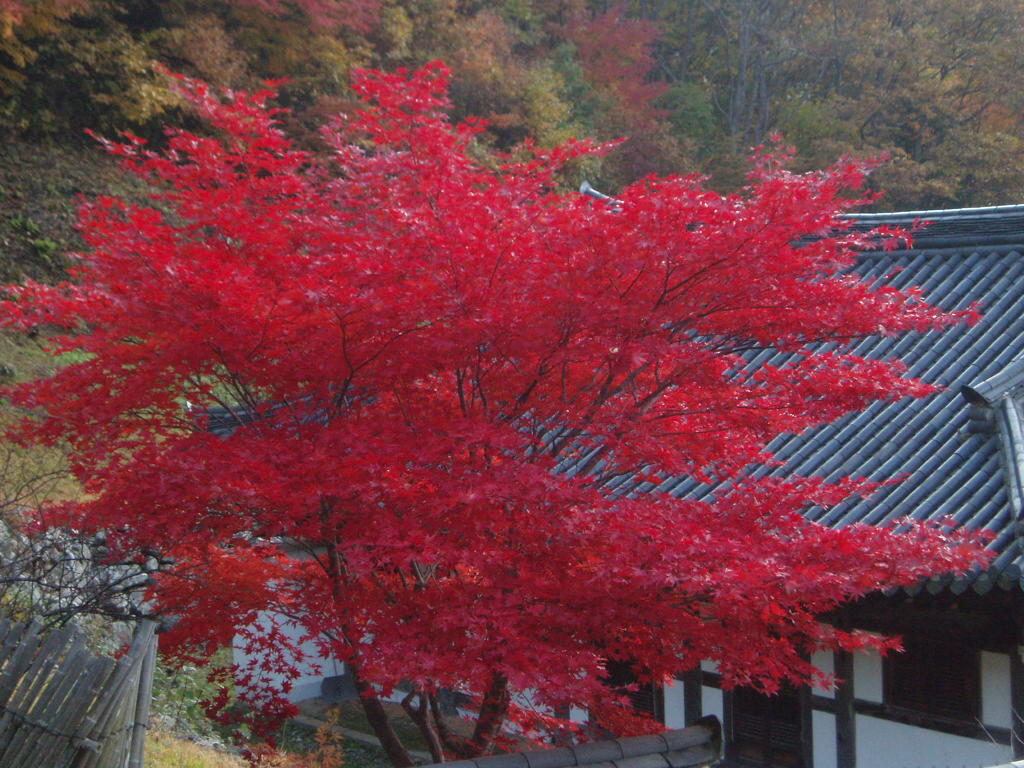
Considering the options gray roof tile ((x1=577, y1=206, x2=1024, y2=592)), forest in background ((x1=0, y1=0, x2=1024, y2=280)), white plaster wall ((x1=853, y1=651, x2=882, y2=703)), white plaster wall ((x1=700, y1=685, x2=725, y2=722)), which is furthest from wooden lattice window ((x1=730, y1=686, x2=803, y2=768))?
forest in background ((x1=0, y1=0, x2=1024, y2=280))

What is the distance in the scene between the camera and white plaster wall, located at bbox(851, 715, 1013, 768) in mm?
7633

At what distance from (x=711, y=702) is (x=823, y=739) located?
122 cm

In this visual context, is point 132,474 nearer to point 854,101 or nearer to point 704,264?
point 704,264

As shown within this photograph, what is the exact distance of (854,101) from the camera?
28.9 meters

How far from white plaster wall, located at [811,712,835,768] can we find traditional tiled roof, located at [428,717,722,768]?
291cm

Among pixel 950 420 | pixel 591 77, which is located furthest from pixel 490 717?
pixel 591 77

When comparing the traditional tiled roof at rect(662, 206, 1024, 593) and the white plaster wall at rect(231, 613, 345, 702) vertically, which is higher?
the traditional tiled roof at rect(662, 206, 1024, 593)

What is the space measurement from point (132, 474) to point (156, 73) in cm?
1515

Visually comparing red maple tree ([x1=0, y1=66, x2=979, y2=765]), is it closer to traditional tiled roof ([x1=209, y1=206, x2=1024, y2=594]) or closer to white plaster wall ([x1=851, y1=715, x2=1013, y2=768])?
traditional tiled roof ([x1=209, y1=206, x2=1024, y2=594])

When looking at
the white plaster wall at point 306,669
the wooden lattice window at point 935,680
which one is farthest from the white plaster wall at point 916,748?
the white plaster wall at point 306,669

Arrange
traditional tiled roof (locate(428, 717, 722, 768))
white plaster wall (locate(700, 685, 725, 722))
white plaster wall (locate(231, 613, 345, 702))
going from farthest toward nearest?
1. white plaster wall (locate(231, 613, 345, 702))
2. white plaster wall (locate(700, 685, 725, 722))
3. traditional tiled roof (locate(428, 717, 722, 768))

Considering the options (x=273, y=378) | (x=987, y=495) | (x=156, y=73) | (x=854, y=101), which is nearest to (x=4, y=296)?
(x=156, y=73)

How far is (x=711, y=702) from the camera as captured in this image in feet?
31.3

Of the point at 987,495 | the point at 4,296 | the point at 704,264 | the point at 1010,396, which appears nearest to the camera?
the point at 704,264
